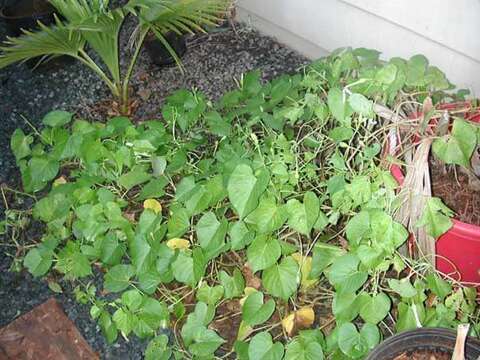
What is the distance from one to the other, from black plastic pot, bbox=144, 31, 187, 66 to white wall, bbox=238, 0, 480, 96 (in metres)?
0.46

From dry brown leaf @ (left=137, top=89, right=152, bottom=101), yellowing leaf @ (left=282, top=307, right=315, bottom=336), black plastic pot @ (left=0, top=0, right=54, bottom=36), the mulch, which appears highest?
black plastic pot @ (left=0, top=0, right=54, bottom=36)

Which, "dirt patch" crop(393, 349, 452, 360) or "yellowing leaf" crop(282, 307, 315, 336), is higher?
"dirt patch" crop(393, 349, 452, 360)

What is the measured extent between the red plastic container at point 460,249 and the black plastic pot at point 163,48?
5.11 feet

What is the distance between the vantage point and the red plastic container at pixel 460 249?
1.34 metres

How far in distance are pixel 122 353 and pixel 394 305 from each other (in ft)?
2.89

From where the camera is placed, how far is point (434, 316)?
1383 millimetres

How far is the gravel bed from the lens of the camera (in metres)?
2.55

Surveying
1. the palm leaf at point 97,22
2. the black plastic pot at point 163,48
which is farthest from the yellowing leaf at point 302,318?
the black plastic pot at point 163,48

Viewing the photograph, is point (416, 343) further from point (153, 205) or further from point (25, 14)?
point (25, 14)

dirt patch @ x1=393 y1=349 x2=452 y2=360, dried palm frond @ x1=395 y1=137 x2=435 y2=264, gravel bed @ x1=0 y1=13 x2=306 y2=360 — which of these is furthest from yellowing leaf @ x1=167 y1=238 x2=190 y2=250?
gravel bed @ x1=0 y1=13 x2=306 y2=360

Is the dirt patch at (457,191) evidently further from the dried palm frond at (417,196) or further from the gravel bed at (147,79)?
the gravel bed at (147,79)

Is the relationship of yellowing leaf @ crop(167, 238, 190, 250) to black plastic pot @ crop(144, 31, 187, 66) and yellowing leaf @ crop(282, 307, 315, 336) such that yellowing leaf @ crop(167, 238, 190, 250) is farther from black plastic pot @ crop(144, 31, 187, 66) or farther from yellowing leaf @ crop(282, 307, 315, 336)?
black plastic pot @ crop(144, 31, 187, 66)

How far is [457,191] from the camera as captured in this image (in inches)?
60.2

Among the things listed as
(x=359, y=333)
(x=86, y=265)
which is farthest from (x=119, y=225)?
(x=359, y=333)
